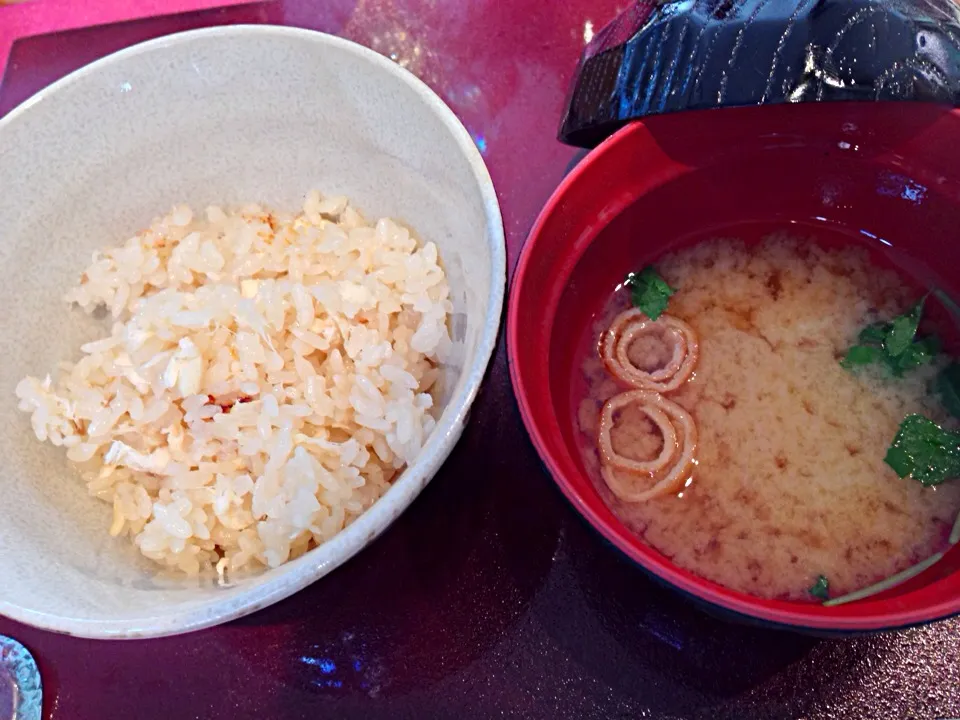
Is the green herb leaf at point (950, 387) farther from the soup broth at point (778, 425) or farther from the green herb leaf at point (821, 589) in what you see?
the green herb leaf at point (821, 589)

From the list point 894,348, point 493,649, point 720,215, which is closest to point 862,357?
point 894,348

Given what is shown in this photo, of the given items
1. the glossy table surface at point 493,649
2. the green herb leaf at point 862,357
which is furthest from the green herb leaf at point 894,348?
the glossy table surface at point 493,649

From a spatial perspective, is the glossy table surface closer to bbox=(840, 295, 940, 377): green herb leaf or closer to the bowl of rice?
the bowl of rice

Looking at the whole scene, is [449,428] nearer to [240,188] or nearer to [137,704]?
[137,704]

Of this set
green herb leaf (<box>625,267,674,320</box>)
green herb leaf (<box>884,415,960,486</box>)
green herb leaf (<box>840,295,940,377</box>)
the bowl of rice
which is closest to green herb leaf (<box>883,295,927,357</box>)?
green herb leaf (<box>840,295,940,377</box>)

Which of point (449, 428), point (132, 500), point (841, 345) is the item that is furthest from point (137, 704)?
point (841, 345)

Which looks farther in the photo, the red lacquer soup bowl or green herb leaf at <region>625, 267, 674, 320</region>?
green herb leaf at <region>625, 267, 674, 320</region>

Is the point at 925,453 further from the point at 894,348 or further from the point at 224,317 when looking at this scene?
the point at 224,317
